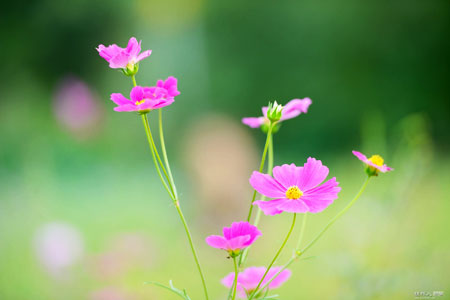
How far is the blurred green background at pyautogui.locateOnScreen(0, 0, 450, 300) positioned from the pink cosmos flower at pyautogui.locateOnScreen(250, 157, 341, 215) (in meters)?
0.88

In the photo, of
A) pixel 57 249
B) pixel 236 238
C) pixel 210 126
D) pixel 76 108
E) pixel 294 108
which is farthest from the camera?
pixel 210 126

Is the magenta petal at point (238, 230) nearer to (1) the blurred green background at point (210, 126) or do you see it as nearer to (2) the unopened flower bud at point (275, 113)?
(2) the unopened flower bud at point (275, 113)

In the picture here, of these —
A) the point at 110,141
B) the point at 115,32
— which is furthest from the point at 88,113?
the point at 115,32

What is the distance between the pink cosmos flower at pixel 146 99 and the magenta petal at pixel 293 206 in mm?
126

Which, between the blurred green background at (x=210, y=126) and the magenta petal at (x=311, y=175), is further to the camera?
the blurred green background at (x=210, y=126)

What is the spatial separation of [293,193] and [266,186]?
0.03 meters

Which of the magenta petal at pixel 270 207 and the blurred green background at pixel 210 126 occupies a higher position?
the blurred green background at pixel 210 126

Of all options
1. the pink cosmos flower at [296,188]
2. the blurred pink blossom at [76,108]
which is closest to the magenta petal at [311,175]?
the pink cosmos flower at [296,188]

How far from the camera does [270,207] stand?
39cm

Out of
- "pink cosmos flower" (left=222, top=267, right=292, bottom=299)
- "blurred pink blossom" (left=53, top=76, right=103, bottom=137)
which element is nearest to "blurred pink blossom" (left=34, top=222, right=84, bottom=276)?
"pink cosmos flower" (left=222, top=267, right=292, bottom=299)

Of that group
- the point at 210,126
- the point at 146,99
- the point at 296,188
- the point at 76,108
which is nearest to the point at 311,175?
the point at 296,188

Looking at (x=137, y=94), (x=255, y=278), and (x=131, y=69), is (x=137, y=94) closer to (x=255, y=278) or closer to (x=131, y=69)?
(x=131, y=69)

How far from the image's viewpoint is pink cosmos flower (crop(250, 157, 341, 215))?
0.39 metres

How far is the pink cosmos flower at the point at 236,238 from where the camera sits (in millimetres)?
373
